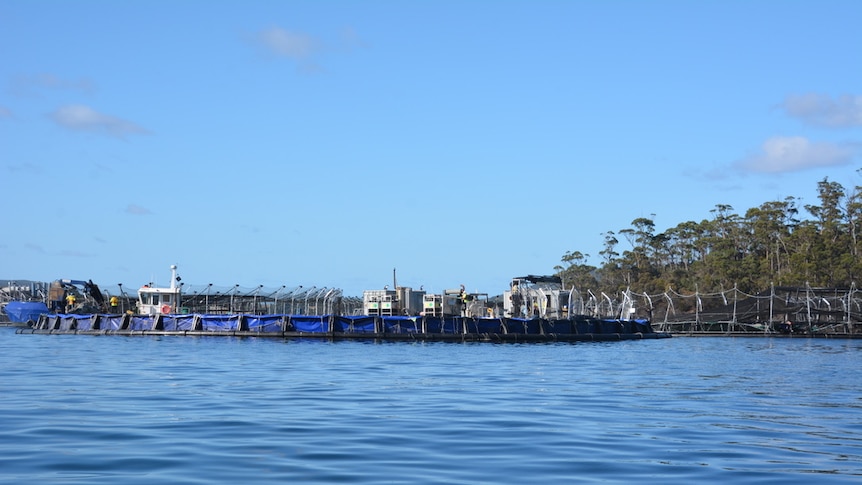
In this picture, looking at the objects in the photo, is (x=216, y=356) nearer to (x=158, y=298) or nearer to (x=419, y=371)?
(x=419, y=371)

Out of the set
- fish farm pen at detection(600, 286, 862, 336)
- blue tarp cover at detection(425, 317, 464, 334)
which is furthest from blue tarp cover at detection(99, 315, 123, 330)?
fish farm pen at detection(600, 286, 862, 336)

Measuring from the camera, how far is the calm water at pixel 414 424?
17.9 meters

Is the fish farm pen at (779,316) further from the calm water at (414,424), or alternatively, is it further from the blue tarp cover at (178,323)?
the calm water at (414,424)

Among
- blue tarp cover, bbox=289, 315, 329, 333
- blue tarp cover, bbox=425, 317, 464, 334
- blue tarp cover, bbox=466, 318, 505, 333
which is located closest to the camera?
blue tarp cover, bbox=289, 315, 329, 333

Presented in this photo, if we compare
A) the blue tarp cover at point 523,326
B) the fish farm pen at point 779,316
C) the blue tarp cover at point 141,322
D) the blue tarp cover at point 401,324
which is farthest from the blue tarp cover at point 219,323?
the fish farm pen at point 779,316

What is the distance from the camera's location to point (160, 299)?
93.6m

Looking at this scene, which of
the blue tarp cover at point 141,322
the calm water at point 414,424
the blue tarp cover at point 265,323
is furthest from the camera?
the blue tarp cover at point 141,322

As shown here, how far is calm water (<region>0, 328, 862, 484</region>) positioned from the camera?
17.9 metres

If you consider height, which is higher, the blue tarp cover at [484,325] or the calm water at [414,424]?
the blue tarp cover at [484,325]

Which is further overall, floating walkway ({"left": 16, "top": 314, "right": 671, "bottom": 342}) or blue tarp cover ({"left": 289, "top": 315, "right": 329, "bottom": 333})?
blue tarp cover ({"left": 289, "top": 315, "right": 329, "bottom": 333})

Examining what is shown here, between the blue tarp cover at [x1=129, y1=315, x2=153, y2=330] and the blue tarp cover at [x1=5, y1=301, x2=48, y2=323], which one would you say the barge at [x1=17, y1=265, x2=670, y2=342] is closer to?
the blue tarp cover at [x1=129, y1=315, x2=153, y2=330]

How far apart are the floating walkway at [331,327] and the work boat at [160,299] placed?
5.45 m

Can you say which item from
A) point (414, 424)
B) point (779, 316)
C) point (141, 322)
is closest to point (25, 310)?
point (141, 322)

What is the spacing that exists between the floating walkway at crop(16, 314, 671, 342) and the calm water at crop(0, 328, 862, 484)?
3233cm
